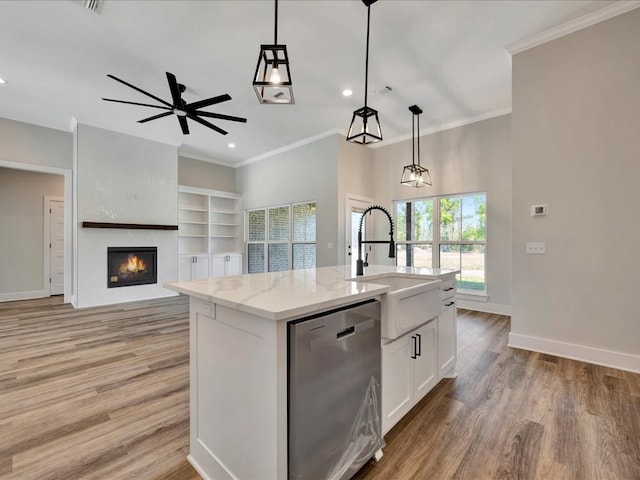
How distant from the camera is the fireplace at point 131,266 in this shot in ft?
17.3

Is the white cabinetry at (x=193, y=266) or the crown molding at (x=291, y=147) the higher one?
the crown molding at (x=291, y=147)

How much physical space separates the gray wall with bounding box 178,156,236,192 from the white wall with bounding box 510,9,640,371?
631 cm

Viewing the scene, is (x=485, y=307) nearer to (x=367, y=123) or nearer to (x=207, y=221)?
(x=367, y=123)

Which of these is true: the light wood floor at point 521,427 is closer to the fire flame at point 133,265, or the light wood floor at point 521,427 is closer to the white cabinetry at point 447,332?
the white cabinetry at point 447,332

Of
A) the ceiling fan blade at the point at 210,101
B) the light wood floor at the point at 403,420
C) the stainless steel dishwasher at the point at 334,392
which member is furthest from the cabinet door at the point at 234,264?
the stainless steel dishwasher at the point at 334,392

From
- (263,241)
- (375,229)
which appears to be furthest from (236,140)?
(375,229)

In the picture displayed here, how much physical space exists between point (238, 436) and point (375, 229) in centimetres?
509

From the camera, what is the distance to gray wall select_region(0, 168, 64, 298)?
5559mm

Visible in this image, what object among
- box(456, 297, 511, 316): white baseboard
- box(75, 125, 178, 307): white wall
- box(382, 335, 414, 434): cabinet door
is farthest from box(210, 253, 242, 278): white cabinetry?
box(382, 335, 414, 434): cabinet door

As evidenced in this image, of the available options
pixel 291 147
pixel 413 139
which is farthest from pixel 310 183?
pixel 413 139

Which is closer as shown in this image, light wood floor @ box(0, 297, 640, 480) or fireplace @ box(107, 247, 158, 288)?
light wood floor @ box(0, 297, 640, 480)

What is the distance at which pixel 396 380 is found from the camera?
1.73 metres

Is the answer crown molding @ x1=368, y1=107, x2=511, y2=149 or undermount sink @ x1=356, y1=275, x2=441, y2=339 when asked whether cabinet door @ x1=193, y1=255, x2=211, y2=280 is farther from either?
undermount sink @ x1=356, y1=275, x2=441, y2=339

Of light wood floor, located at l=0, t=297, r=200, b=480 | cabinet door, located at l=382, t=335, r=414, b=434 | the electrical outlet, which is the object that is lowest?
light wood floor, located at l=0, t=297, r=200, b=480
